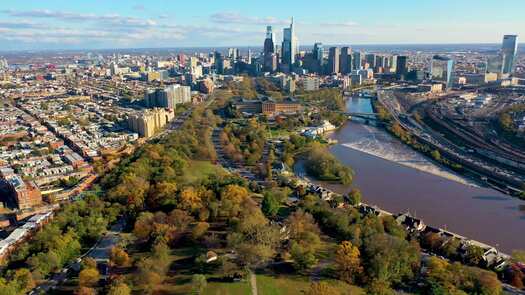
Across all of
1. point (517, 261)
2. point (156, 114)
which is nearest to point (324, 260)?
point (517, 261)

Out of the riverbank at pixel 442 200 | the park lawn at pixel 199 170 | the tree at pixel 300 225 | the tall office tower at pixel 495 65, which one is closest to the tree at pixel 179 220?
the tree at pixel 300 225

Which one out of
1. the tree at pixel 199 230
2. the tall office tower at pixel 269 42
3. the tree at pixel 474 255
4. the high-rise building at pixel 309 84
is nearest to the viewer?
the tree at pixel 474 255

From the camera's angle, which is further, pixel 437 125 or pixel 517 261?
pixel 437 125

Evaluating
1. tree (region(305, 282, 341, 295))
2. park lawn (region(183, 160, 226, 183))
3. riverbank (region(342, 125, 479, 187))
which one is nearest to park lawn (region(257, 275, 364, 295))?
tree (region(305, 282, 341, 295))

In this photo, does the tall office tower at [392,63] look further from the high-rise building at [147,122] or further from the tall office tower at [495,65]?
the high-rise building at [147,122]

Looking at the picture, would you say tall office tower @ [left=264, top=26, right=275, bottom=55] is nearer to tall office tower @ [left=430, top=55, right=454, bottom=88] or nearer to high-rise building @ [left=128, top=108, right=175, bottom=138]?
tall office tower @ [left=430, top=55, right=454, bottom=88]

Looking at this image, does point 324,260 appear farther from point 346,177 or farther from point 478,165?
point 478,165
